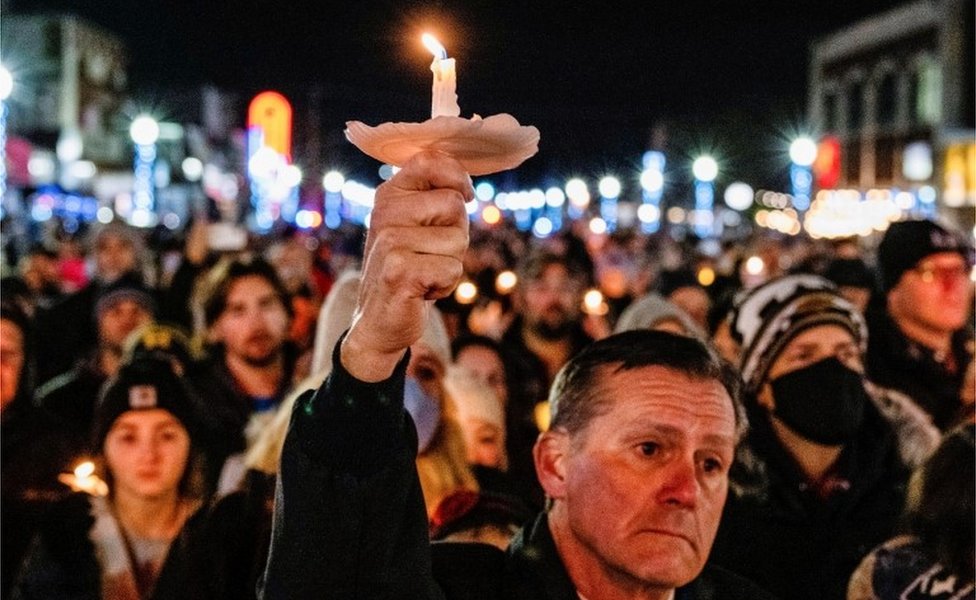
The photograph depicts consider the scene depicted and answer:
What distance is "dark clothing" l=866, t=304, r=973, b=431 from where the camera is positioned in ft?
19.0

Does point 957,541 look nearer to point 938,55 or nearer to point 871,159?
point 938,55

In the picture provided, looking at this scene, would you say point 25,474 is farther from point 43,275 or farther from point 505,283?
point 43,275

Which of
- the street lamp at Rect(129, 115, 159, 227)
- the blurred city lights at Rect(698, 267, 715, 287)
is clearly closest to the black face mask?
the blurred city lights at Rect(698, 267, 715, 287)

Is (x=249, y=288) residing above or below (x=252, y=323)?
above

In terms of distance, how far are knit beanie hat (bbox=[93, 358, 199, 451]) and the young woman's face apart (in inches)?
1.0

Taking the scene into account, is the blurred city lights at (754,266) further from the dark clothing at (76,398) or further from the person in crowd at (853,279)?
the dark clothing at (76,398)

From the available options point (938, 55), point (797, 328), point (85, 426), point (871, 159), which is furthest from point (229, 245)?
point (871, 159)

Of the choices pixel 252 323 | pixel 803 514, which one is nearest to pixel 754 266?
pixel 252 323

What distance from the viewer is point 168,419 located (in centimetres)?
492

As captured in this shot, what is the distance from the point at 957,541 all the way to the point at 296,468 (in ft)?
6.32

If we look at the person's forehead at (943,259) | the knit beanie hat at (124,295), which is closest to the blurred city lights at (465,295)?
the knit beanie hat at (124,295)

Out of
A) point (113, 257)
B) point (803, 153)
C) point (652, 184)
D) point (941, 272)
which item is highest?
point (652, 184)

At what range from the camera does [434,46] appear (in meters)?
1.85

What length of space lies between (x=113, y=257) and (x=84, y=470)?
5.79 meters
